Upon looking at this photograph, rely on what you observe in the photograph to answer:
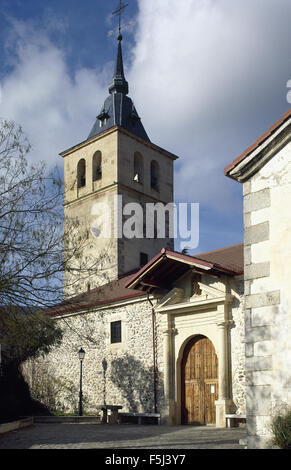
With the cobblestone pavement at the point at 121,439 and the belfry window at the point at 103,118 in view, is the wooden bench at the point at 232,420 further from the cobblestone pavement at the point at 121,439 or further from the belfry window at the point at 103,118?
the belfry window at the point at 103,118

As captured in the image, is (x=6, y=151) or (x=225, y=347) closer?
(x=6, y=151)

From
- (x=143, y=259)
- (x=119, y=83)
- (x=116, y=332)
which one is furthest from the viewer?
(x=119, y=83)

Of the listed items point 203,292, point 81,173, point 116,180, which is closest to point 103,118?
point 81,173

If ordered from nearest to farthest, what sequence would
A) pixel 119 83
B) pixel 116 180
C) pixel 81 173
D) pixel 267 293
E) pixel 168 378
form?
pixel 267 293, pixel 168 378, pixel 116 180, pixel 81 173, pixel 119 83

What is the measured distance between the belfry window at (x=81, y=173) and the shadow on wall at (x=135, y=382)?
12.6 metres

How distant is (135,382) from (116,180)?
38.4 ft

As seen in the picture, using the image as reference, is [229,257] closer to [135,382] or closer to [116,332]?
[116,332]

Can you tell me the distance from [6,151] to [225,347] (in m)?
7.97

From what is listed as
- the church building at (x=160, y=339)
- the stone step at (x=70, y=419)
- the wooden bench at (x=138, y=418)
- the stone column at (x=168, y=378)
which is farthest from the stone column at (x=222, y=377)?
the stone step at (x=70, y=419)

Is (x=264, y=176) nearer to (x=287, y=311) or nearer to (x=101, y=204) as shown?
(x=287, y=311)

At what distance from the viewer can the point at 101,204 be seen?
90.0ft

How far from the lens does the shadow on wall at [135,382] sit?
56.8 feet

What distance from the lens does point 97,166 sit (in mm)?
28797
